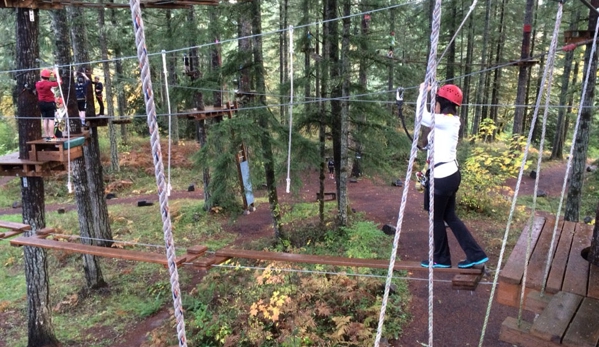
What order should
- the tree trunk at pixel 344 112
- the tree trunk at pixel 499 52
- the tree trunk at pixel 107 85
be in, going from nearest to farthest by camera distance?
the tree trunk at pixel 344 112, the tree trunk at pixel 107 85, the tree trunk at pixel 499 52

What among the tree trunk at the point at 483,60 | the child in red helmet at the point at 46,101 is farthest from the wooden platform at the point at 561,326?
the tree trunk at the point at 483,60

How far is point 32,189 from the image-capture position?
6.59m

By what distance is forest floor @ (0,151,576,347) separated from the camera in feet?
20.2

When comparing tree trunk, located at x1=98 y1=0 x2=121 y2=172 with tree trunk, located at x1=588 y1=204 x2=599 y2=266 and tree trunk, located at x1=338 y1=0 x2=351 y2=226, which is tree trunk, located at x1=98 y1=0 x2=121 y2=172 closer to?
tree trunk, located at x1=338 y1=0 x2=351 y2=226

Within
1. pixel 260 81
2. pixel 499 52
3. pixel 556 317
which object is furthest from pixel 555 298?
pixel 499 52

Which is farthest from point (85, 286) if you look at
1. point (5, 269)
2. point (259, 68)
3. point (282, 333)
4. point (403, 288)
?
point (403, 288)

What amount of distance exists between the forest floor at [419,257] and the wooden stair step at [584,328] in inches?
24.2

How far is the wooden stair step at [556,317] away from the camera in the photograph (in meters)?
2.56

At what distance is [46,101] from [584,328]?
7905mm

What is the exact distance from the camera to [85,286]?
8875mm

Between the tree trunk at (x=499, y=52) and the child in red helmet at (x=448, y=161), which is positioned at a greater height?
the tree trunk at (x=499, y=52)

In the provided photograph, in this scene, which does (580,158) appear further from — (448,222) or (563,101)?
(563,101)

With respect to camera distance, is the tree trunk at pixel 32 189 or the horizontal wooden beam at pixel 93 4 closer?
the horizontal wooden beam at pixel 93 4

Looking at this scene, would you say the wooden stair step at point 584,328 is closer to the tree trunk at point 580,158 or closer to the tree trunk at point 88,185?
the tree trunk at point 580,158
